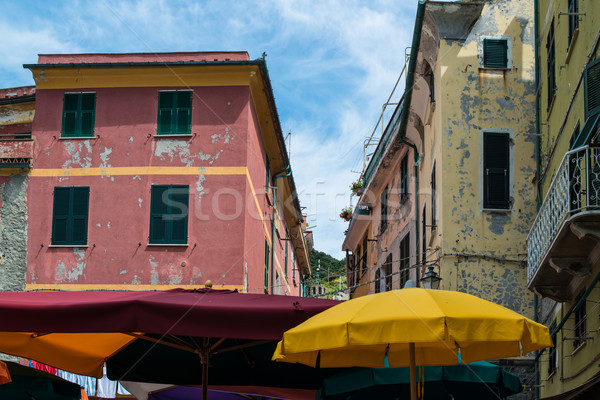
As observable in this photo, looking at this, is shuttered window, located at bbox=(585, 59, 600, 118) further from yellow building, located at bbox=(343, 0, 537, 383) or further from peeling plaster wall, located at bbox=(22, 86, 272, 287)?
peeling plaster wall, located at bbox=(22, 86, 272, 287)

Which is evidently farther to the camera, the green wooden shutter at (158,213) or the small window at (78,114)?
the small window at (78,114)

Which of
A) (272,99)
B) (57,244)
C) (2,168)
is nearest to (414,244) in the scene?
(272,99)

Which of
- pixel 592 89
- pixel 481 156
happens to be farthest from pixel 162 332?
pixel 481 156

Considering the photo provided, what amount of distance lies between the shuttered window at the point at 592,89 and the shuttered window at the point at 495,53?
6.61 meters

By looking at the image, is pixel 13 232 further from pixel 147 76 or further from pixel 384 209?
pixel 384 209

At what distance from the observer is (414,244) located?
2169 cm

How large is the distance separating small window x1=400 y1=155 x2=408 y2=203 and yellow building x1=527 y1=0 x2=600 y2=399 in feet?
24.4

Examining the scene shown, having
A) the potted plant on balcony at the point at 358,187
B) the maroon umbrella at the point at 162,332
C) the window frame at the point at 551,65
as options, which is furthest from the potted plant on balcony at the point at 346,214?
the maroon umbrella at the point at 162,332

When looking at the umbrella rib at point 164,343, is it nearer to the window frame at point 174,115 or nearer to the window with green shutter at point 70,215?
the window with green shutter at point 70,215

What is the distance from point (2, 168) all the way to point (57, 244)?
2790mm

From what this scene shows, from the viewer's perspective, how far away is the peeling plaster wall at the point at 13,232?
21688 mm

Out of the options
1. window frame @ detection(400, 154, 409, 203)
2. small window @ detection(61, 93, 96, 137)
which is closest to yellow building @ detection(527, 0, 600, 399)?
window frame @ detection(400, 154, 409, 203)

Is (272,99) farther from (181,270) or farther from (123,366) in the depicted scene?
(123,366)

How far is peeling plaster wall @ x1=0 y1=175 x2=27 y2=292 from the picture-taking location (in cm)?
2169
